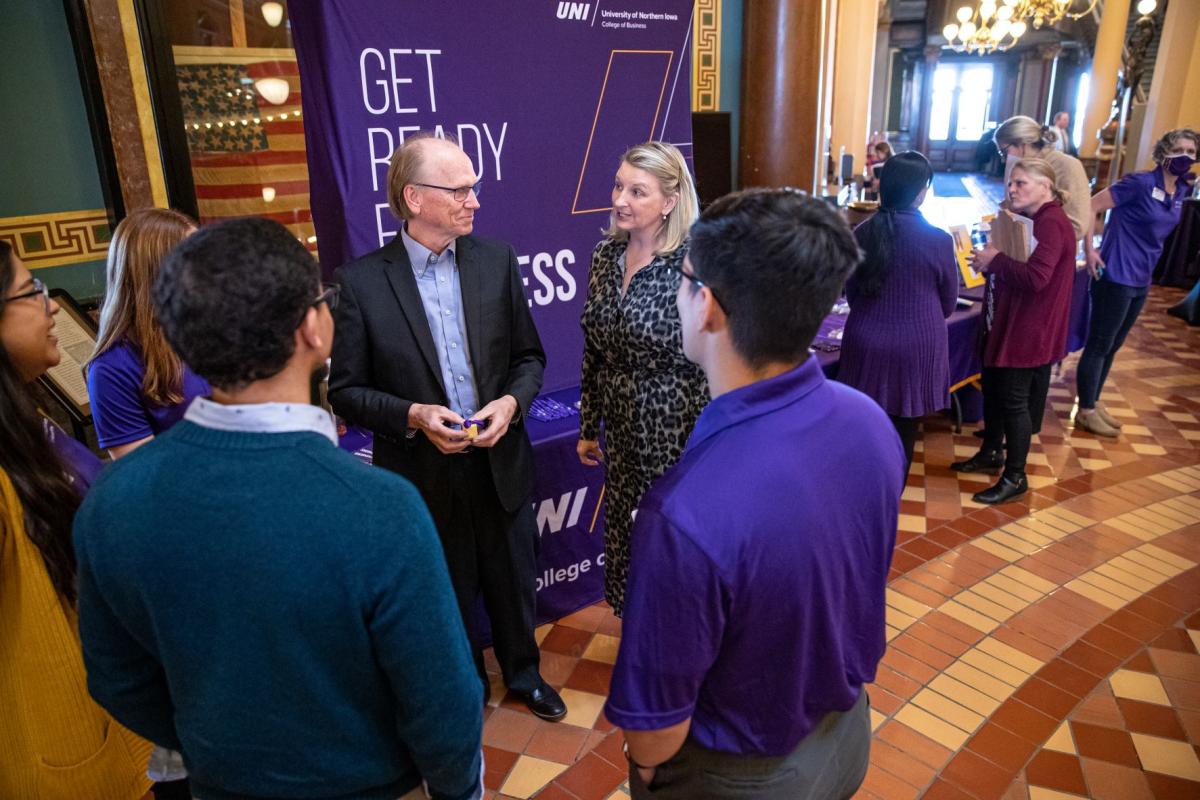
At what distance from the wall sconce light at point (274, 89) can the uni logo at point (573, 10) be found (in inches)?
85.8

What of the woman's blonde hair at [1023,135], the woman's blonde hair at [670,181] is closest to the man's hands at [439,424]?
the woman's blonde hair at [670,181]

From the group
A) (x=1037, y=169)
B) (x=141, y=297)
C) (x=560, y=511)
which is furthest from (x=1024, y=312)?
(x=141, y=297)

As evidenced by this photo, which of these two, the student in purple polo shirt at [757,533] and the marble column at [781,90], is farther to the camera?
→ the marble column at [781,90]

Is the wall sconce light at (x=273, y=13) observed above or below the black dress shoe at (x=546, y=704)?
above

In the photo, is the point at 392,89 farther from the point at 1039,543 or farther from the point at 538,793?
the point at 1039,543

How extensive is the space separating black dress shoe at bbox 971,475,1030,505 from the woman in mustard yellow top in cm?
391

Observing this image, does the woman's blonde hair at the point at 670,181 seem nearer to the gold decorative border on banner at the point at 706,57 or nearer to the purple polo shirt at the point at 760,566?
the purple polo shirt at the point at 760,566

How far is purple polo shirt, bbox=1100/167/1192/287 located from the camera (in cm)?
459

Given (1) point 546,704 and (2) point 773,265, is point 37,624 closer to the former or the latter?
(2) point 773,265

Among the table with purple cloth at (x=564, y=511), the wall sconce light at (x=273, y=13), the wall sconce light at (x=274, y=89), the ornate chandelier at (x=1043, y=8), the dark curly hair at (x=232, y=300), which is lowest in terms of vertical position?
the table with purple cloth at (x=564, y=511)

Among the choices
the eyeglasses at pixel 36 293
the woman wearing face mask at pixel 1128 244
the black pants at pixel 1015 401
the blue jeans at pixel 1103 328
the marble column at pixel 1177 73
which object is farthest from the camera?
the marble column at pixel 1177 73

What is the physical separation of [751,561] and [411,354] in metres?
1.36

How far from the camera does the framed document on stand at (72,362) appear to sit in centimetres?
305

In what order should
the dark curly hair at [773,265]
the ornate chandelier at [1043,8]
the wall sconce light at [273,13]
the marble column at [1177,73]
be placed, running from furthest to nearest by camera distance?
1. the ornate chandelier at [1043,8]
2. the marble column at [1177,73]
3. the wall sconce light at [273,13]
4. the dark curly hair at [773,265]
